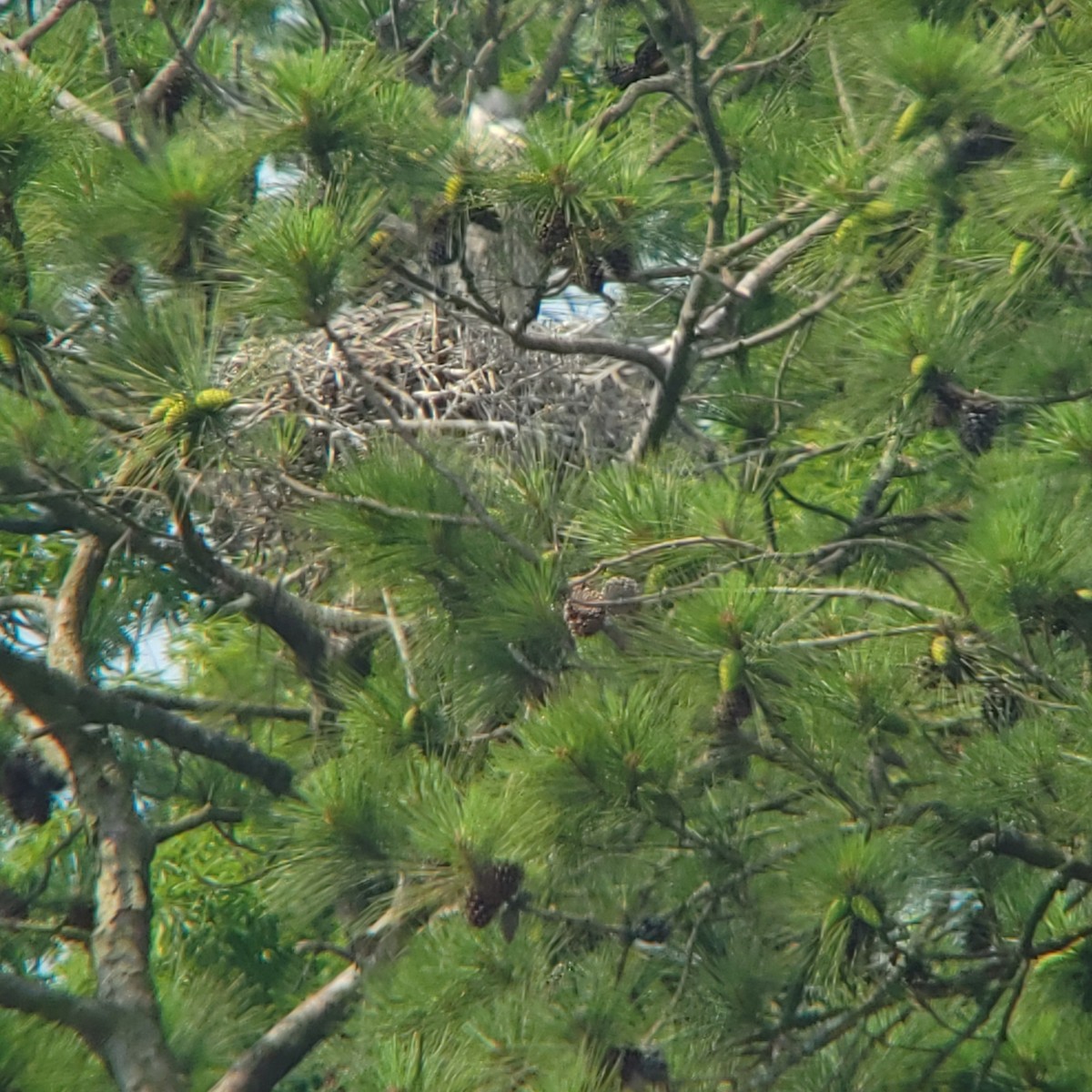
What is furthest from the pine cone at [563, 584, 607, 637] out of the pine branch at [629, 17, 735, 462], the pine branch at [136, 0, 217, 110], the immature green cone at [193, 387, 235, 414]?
the pine branch at [136, 0, 217, 110]

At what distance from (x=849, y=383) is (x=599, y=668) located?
31.1 inches

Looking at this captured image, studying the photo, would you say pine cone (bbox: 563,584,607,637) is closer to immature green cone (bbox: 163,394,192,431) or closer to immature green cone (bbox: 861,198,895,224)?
immature green cone (bbox: 163,394,192,431)

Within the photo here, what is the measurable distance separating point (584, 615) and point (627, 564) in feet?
0.42

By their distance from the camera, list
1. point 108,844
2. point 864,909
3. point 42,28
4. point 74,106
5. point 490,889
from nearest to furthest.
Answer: point 864,909 < point 490,889 < point 74,106 < point 108,844 < point 42,28

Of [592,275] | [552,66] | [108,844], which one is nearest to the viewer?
[592,275]

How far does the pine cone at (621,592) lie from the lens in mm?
3057

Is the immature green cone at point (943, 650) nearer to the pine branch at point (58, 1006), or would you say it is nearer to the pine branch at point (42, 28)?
the pine branch at point (58, 1006)

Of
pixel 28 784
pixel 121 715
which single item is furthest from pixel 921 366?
pixel 28 784

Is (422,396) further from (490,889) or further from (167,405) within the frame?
(490,889)

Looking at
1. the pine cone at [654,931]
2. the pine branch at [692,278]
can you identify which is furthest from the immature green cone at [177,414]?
the pine cone at [654,931]

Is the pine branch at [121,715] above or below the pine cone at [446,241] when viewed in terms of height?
below

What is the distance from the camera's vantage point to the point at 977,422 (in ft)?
10.8

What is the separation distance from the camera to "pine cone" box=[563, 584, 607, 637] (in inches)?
118

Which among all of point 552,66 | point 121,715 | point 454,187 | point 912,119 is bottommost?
point 121,715
